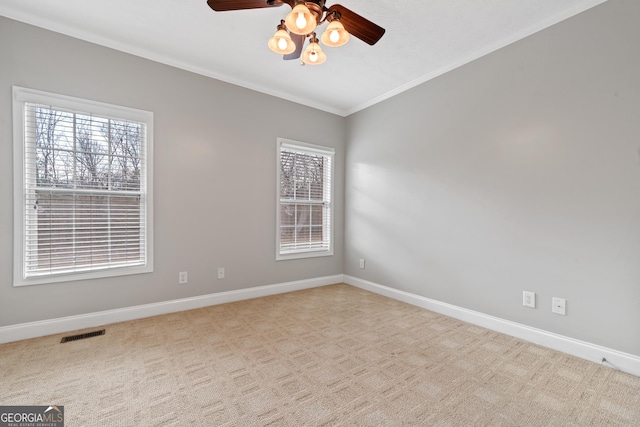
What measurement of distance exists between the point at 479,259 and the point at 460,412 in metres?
1.62

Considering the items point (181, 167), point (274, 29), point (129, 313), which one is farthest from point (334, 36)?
point (129, 313)

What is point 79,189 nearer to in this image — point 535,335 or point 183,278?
point 183,278

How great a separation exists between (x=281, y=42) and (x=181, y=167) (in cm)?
192

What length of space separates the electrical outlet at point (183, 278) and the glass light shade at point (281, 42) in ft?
8.22

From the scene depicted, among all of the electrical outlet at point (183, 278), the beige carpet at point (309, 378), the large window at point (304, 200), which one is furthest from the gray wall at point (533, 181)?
the electrical outlet at point (183, 278)

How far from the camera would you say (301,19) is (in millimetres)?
1578

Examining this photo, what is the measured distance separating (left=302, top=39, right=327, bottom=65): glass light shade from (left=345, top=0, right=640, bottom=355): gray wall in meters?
1.78

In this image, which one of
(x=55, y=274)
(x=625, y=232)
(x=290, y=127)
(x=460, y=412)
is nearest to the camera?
(x=460, y=412)

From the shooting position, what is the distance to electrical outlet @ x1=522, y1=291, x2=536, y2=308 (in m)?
2.44

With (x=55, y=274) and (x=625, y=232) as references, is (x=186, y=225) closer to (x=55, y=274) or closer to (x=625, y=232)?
(x=55, y=274)

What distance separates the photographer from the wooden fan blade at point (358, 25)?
1.71 m

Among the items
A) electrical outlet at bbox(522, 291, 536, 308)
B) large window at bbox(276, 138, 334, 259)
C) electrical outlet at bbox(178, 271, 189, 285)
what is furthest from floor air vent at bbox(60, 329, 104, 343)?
electrical outlet at bbox(522, 291, 536, 308)

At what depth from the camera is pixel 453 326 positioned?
2.78 meters

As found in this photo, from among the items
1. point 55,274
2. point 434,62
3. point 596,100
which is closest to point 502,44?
point 434,62
